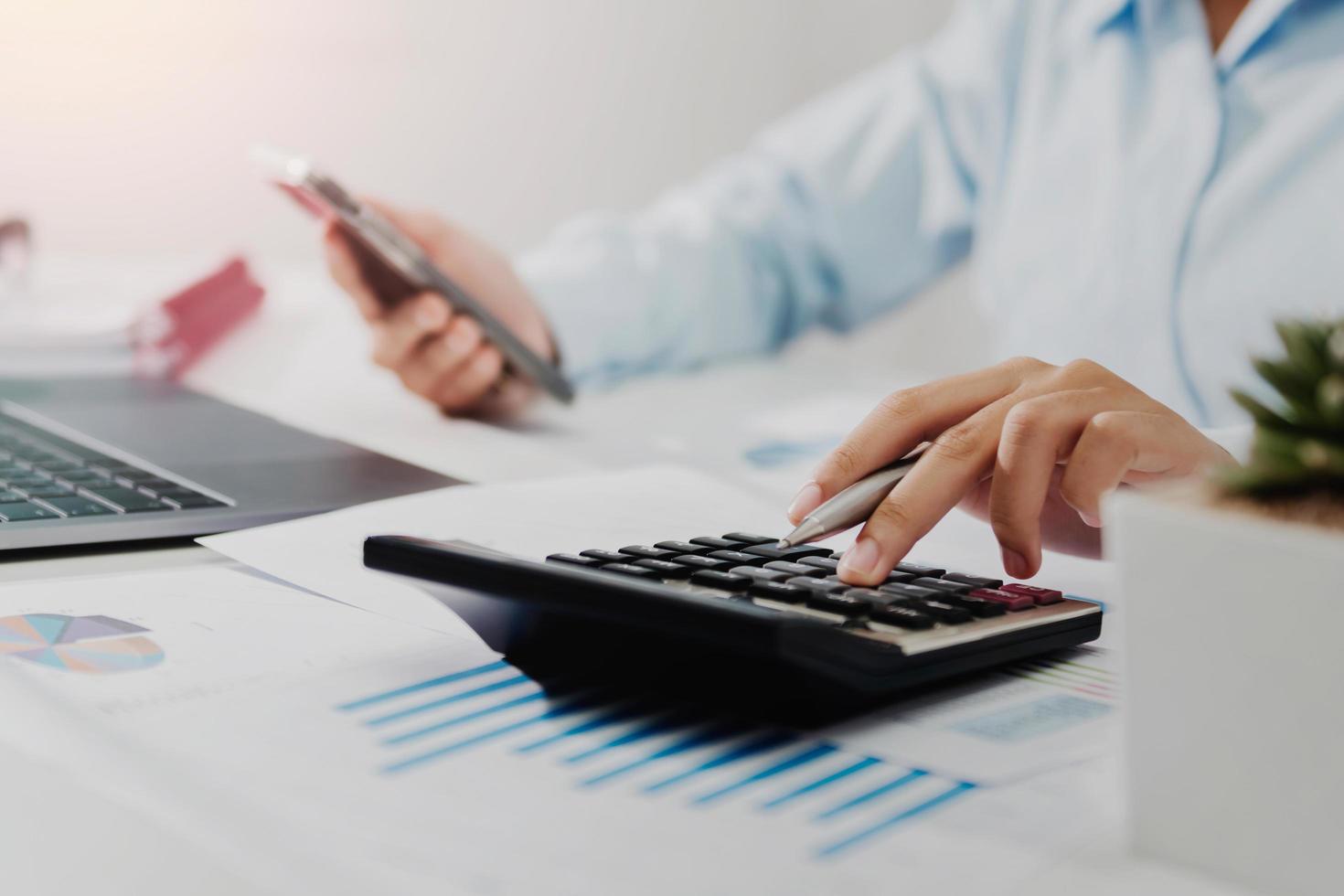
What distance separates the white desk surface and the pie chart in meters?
0.07

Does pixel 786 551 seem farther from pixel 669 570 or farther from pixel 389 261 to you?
pixel 389 261

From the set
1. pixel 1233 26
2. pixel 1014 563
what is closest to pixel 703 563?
pixel 1014 563

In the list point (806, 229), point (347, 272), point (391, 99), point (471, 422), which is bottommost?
point (471, 422)

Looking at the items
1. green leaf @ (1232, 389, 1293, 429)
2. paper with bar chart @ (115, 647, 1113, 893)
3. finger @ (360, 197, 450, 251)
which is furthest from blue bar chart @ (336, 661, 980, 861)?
finger @ (360, 197, 450, 251)

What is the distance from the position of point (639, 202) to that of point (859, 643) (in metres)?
1.60

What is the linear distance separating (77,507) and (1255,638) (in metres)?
0.45

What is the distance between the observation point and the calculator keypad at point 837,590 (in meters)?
0.33

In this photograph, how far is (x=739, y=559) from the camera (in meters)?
0.38

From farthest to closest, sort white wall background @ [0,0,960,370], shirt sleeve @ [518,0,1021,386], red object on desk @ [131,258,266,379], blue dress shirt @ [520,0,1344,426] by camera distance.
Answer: white wall background @ [0,0,960,370] → shirt sleeve @ [518,0,1021,386] → red object on desk @ [131,258,266,379] → blue dress shirt @ [520,0,1344,426]

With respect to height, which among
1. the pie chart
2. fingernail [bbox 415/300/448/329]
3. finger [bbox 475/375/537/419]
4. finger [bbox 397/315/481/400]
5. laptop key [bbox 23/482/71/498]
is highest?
fingernail [bbox 415/300/448/329]

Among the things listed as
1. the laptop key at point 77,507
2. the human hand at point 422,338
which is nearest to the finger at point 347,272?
the human hand at point 422,338

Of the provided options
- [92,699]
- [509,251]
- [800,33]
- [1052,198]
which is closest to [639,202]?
[509,251]

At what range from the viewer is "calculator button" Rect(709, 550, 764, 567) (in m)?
0.38

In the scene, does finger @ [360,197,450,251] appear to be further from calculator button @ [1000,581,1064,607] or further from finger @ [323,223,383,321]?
calculator button @ [1000,581,1064,607]
